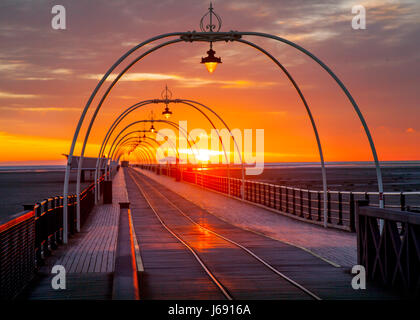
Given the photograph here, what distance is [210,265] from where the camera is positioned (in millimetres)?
10133

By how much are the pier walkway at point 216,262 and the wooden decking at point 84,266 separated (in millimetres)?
14

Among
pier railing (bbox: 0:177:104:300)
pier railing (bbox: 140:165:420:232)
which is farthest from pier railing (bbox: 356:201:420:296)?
pier railing (bbox: 140:165:420:232)

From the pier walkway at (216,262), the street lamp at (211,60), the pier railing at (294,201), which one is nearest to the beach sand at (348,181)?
the pier railing at (294,201)

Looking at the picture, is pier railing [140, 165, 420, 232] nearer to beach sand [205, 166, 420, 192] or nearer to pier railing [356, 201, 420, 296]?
pier railing [356, 201, 420, 296]

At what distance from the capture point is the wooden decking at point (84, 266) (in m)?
7.70

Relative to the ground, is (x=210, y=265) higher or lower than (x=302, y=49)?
lower

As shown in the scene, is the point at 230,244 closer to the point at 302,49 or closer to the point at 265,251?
the point at 265,251

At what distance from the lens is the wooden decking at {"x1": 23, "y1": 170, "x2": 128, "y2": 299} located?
7.70 metres

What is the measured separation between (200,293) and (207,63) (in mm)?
6582

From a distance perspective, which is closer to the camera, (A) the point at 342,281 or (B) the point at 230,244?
(A) the point at 342,281

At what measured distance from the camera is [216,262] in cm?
1047

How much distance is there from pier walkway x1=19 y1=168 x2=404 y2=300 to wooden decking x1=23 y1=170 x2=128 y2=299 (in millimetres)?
14

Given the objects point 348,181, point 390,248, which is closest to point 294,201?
point 390,248

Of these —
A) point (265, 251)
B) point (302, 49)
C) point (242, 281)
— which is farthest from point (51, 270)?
point (302, 49)
